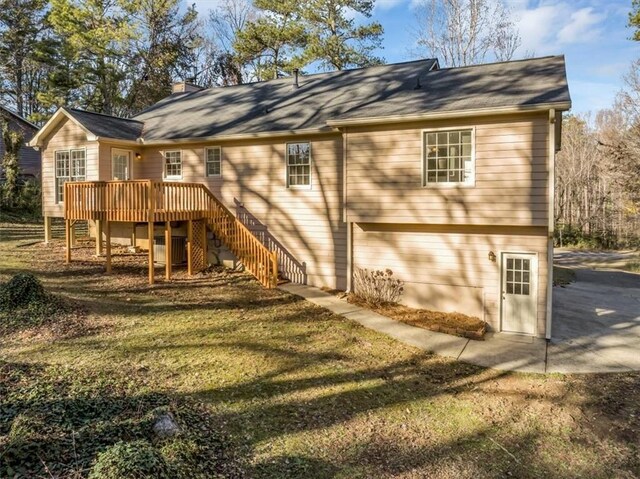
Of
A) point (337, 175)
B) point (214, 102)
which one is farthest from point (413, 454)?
point (214, 102)

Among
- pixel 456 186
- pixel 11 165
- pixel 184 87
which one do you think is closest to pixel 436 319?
pixel 456 186

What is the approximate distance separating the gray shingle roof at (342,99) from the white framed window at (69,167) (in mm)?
1212

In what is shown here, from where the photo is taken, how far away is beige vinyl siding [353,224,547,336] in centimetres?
937

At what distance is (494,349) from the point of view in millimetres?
8469

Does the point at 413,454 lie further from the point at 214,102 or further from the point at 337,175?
the point at 214,102

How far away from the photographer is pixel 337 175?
11.9 m

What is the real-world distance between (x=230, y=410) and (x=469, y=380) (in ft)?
12.4

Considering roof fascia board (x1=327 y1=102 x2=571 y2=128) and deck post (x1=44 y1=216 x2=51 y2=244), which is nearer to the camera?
roof fascia board (x1=327 y1=102 x2=571 y2=128)

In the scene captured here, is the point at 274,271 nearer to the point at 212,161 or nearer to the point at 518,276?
the point at 212,161

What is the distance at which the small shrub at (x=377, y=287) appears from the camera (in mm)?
10891

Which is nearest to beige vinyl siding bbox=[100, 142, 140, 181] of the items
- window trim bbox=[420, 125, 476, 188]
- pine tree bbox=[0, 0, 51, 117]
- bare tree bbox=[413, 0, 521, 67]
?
window trim bbox=[420, 125, 476, 188]

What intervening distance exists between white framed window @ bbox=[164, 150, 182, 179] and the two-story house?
67mm

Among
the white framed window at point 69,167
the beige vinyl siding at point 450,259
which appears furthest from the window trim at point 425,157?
the white framed window at point 69,167

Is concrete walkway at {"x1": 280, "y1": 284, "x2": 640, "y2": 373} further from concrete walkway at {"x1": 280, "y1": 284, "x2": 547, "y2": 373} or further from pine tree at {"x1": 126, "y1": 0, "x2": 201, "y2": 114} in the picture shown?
pine tree at {"x1": 126, "y1": 0, "x2": 201, "y2": 114}
